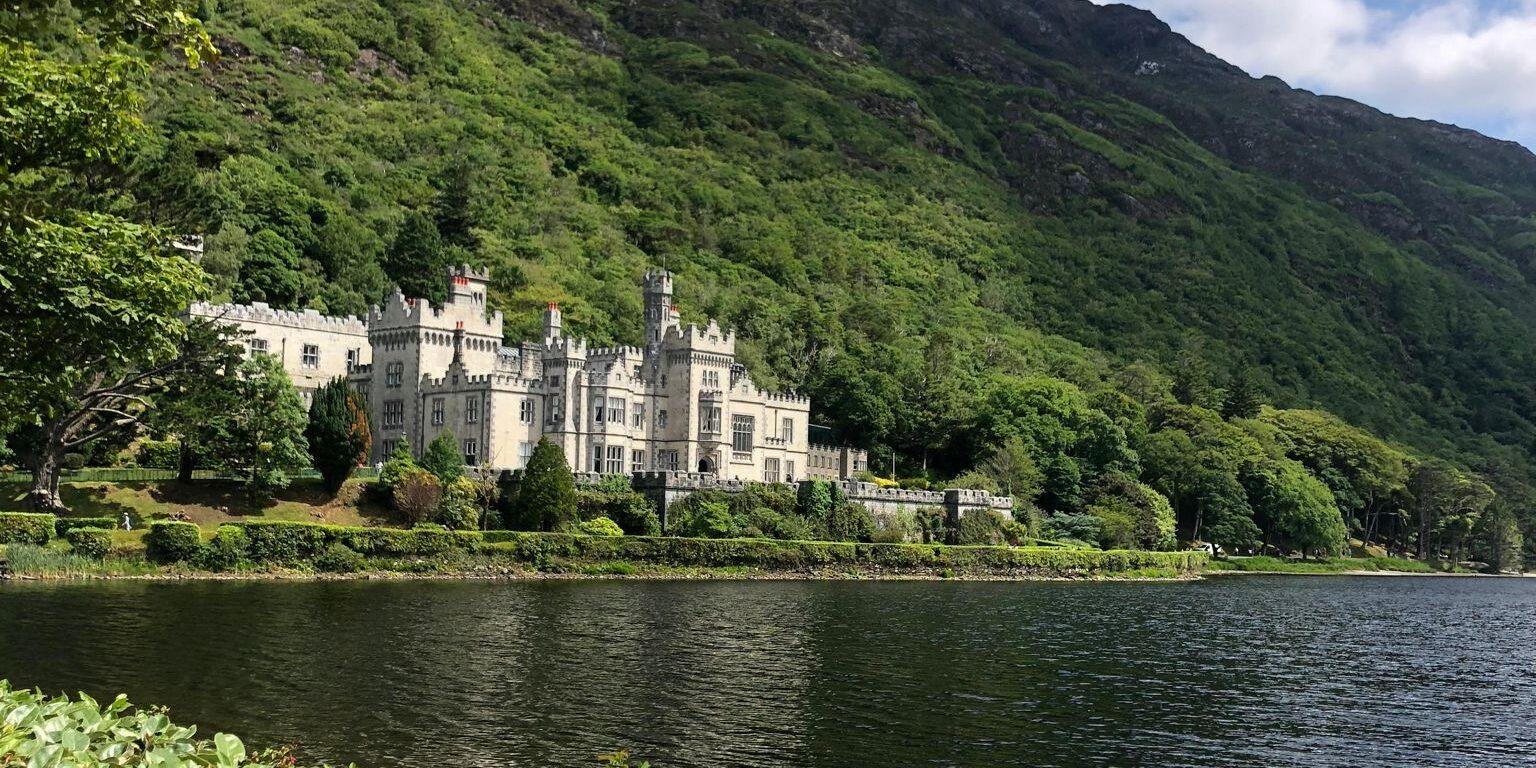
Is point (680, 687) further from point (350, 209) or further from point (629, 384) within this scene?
point (350, 209)

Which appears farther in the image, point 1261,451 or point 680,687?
point 1261,451

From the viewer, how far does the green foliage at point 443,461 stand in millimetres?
80188

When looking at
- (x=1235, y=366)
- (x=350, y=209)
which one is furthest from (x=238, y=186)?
(x=1235, y=366)

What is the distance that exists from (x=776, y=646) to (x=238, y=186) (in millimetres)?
90774

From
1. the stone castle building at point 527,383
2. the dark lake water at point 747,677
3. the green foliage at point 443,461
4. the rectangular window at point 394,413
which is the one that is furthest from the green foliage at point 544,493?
the rectangular window at point 394,413

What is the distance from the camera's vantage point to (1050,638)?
56.8 metres

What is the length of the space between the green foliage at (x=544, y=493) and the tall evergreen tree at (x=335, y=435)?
353 inches

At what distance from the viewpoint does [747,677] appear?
41.6 meters

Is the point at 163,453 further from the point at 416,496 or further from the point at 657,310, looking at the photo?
the point at 657,310

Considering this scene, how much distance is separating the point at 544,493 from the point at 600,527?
3762 mm

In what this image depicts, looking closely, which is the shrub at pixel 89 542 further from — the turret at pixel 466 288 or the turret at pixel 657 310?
the turret at pixel 657 310

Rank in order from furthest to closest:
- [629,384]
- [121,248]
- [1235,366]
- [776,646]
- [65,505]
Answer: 1. [1235,366]
2. [629,384]
3. [65,505]
4. [776,646]
5. [121,248]

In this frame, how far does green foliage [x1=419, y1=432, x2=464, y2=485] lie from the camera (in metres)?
80.2

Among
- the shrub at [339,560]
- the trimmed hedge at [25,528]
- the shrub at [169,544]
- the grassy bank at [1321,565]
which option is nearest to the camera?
the trimmed hedge at [25,528]
